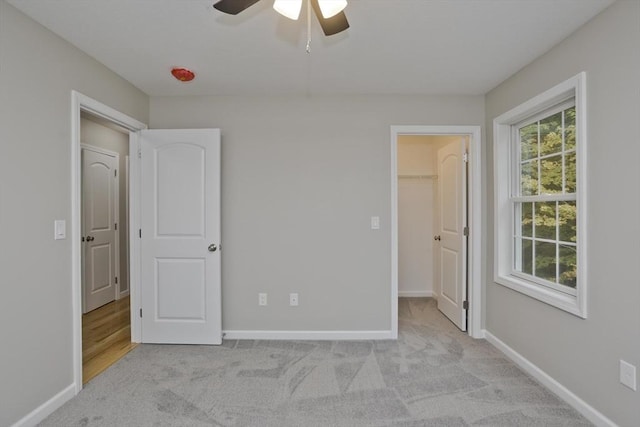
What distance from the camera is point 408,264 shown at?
4555mm

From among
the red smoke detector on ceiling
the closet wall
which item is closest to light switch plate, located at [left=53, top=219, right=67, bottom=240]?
the red smoke detector on ceiling

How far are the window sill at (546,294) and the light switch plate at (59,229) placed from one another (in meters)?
3.37

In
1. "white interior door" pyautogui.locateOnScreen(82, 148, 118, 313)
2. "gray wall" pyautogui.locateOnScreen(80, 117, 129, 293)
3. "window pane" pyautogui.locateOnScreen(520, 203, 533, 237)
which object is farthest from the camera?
"gray wall" pyautogui.locateOnScreen(80, 117, 129, 293)

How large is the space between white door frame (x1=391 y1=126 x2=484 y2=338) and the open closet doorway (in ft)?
9.19

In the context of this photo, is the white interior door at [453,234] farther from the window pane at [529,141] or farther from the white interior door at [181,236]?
the white interior door at [181,236]

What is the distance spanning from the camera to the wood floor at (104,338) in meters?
2.52

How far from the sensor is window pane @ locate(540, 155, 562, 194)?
226 centimetres

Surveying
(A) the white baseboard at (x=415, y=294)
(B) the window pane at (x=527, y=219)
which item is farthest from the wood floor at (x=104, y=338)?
(B) the window pane at (x=527, y=219)

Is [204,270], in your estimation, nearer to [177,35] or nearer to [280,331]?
[280,331]

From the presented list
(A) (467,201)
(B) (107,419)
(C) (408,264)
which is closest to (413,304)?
(C) (408,264)

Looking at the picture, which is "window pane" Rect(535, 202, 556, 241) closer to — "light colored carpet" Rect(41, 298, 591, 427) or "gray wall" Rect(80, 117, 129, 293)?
"light colored carpet" Rect(41, 298, 591, 427)

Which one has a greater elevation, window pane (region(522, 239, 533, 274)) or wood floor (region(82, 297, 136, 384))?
window pane (region(522, 239, 533, 274))

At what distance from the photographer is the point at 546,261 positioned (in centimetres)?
239

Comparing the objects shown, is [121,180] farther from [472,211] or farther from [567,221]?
[567,221]
